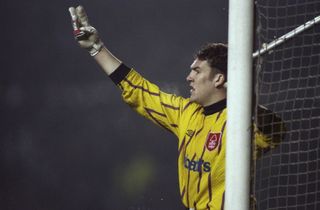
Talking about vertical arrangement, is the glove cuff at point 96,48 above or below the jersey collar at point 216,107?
above

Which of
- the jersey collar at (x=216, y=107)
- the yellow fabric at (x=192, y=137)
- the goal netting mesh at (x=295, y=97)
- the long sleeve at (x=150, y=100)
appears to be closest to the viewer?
the yellow fabric at (x=192, y=137)

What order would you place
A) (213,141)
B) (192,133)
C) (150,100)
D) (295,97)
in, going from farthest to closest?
(295,97) < (150,100) < (192,133) < (213,141)

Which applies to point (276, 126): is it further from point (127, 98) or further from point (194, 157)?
point (127, 98)

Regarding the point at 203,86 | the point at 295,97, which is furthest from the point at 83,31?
the point at 295,97

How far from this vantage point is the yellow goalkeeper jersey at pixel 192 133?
2.33m

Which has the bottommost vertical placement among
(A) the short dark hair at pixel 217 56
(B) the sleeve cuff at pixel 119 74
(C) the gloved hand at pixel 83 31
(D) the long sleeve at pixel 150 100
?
(D) the long sleeve at pixel 150 100

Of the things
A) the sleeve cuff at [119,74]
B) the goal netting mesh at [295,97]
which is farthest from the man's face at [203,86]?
the goal netting mesh at [295,97]

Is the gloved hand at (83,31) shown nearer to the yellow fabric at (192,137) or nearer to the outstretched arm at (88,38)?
the outstretched arm at (88,38)

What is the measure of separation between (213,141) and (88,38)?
0.65 m

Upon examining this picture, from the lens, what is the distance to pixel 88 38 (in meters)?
2.49

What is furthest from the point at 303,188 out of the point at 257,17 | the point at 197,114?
the point at 257,17

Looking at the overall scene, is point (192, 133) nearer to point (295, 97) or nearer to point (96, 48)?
point (96, 48)

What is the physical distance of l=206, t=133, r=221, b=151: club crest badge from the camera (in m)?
2.35

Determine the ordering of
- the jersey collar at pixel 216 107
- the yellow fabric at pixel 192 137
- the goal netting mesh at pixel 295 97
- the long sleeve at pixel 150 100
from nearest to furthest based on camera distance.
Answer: the yellow fabric at pixel 192 137 → the jersey collar at pixel 216 107 → the long sleeve at pixel 150 100 → the goal netting mesh at pixel 295 97
